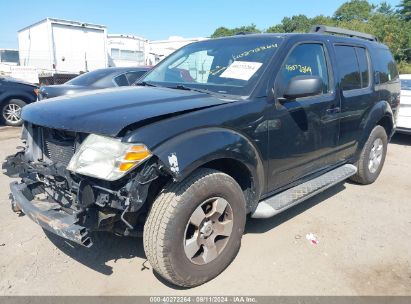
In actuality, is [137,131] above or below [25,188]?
above

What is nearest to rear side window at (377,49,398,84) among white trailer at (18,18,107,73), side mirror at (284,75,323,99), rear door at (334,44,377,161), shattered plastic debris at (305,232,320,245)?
rear door at (334,44,377,161)

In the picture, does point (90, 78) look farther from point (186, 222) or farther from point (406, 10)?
point (406, 10)

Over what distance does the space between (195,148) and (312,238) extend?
1.84 meters

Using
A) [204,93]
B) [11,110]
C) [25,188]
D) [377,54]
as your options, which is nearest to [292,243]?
[204,93]

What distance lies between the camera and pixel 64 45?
746 inches

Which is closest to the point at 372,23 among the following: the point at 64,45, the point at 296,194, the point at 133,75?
the point at 64,45

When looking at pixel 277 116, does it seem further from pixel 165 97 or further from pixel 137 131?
pixel 137 131

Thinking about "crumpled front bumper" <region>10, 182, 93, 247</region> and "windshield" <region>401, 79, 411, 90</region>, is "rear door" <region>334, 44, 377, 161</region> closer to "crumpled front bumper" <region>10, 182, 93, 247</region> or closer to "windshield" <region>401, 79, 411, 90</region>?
"crumpled front bumper" <region>10, 182, 93, 247</region>

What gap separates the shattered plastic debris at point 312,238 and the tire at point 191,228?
3.20ft

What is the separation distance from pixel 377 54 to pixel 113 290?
14.9 feet

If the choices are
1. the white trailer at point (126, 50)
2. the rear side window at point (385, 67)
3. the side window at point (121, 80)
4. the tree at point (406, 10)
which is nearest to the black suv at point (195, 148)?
the rear side window at point (385, 67)

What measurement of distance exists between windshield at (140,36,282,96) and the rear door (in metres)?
1.13

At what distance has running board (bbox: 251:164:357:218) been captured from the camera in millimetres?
3398

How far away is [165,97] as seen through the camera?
313 cm
